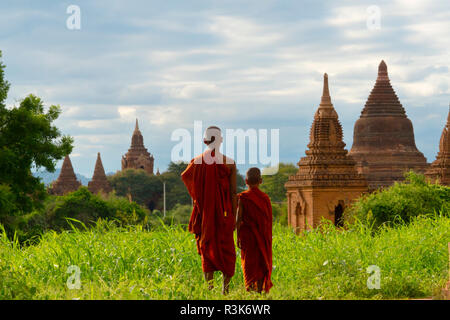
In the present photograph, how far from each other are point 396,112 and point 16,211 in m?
35.7

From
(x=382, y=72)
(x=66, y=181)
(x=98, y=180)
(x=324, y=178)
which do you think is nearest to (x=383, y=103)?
(x=382, y=72)

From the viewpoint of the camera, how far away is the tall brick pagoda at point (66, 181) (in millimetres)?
82438

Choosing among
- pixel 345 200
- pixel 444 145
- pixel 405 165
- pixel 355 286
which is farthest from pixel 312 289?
pixel 405 165

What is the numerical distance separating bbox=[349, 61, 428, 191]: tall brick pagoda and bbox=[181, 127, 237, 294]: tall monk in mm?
43727

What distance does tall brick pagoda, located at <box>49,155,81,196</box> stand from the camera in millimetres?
82438

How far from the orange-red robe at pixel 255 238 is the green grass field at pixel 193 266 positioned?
0.26m

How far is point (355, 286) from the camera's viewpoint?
9930 millimetres

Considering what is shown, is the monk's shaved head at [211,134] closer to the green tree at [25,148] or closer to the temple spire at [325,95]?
the green tree at [25,148]

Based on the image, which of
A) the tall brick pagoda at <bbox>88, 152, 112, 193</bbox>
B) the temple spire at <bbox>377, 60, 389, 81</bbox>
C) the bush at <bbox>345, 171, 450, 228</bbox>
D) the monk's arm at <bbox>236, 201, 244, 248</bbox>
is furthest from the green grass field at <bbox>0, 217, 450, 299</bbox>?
the tall brick pagoda at <bbox>88, 152, 112, 193</bbox>

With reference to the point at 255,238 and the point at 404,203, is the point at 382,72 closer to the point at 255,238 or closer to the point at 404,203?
the point at 404,203

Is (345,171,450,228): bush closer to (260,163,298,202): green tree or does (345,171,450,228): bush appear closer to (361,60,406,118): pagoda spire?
(361,60,406,118): pagoda spire

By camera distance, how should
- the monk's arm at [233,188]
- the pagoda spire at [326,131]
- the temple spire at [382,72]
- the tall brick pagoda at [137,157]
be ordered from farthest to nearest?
1. the tall brick pagoda at [137,157]
2. the temple spire at [382,72]
3. the pagoda spire at [326,131]
4. the monk's arm at [233,188]

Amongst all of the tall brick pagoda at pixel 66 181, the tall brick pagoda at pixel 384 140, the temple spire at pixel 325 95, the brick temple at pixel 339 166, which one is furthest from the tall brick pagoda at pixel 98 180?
the temple spire at pixel 325 95
